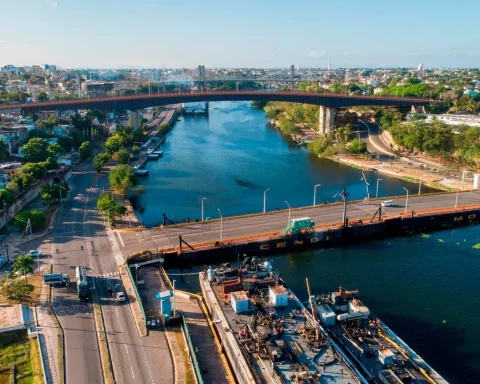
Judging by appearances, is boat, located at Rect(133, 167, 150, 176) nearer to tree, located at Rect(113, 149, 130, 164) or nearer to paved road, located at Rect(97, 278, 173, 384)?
tree, located at Rect(113, 149, 130, 164)

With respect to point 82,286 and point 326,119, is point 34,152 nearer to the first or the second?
point 82,286

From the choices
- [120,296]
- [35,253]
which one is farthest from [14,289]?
[35,253]

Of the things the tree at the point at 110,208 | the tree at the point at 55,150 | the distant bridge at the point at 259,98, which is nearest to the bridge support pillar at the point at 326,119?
the distant bridge at the point at 259,98

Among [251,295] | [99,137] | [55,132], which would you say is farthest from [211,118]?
[251,295]

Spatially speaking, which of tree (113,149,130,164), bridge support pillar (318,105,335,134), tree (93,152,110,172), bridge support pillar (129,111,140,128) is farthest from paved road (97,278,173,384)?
bridge support pillar (318,105,335,134)

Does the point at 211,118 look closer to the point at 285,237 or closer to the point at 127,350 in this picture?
the point at 285,237
